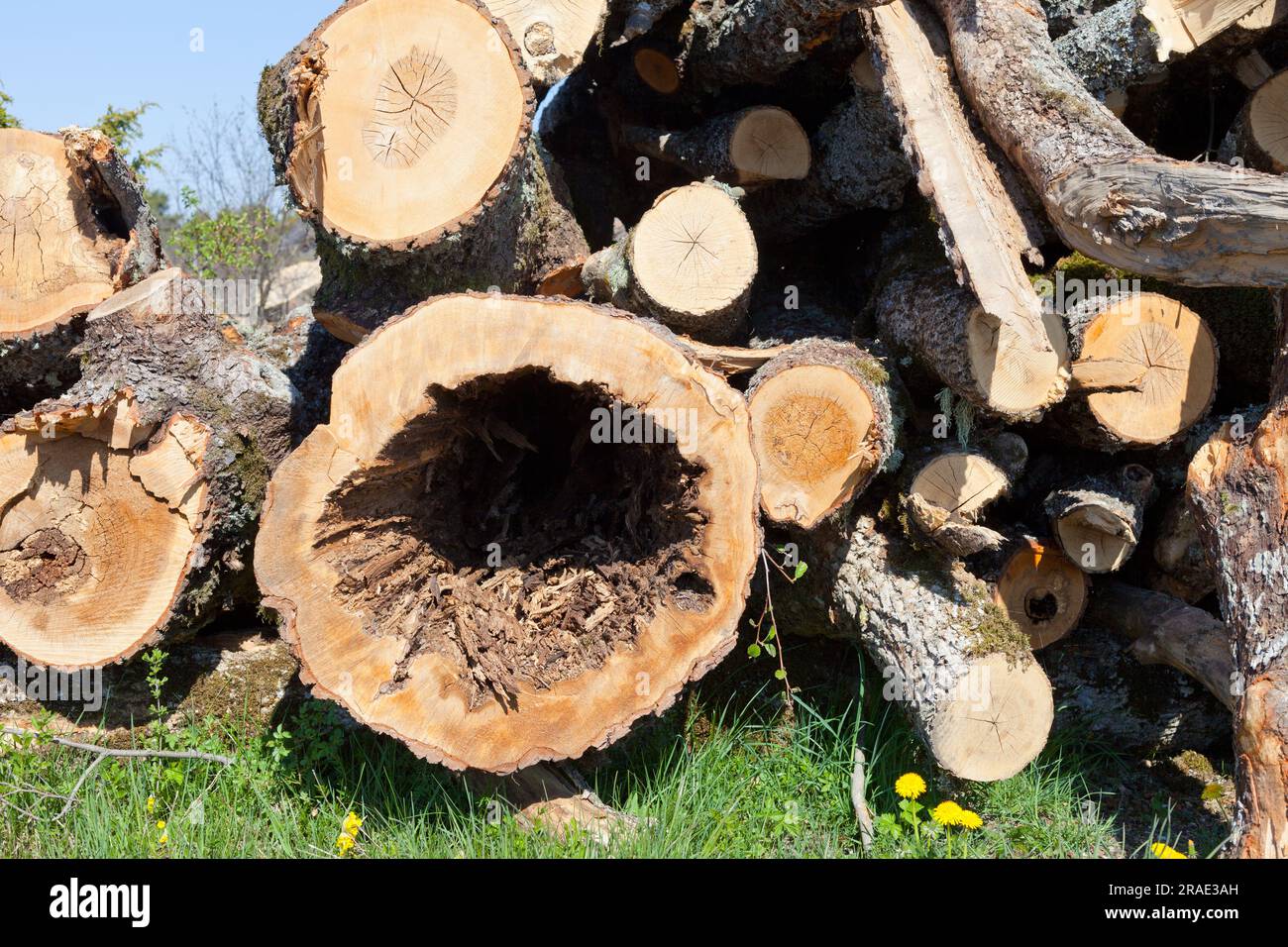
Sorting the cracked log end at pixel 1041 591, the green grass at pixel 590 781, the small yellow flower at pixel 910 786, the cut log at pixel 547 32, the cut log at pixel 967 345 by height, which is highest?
the cut log at pixel 547 32

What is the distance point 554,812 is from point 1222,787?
226 centimetres

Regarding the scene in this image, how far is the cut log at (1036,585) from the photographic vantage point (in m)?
3.15

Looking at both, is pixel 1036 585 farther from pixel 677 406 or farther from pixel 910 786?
pixel 677 406

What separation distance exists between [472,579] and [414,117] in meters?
1.37

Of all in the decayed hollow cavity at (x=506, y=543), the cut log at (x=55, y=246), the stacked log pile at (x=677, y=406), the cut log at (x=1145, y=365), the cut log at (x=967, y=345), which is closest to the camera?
the stacked log pile at (x=677, y=406)

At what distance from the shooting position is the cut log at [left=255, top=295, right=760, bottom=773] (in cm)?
246

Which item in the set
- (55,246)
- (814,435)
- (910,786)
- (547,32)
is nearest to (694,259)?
(814,435)

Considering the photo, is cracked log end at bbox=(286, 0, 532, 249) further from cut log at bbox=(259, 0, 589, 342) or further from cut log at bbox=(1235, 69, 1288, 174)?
cut log at bbox=(1235, 69, 1288, 174)

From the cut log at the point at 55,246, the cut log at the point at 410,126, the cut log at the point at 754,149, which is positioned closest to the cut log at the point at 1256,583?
the cut log at the point at 754,149

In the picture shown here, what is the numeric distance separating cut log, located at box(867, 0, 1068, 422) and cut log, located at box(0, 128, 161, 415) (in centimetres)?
254

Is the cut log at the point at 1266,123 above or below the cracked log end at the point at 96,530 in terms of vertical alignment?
above

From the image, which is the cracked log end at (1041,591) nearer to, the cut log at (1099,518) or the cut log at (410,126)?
the cut log at (1099,518)

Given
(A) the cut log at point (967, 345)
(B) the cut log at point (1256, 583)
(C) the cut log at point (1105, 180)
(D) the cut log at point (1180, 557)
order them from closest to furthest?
(B) the cut log at point (1256, 583), (C) the cut log at point (1105, 180), (A) the cut log at point (967, 345), (D) the cut log at point (1180, 557)

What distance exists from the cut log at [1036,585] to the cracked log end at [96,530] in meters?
2.53
